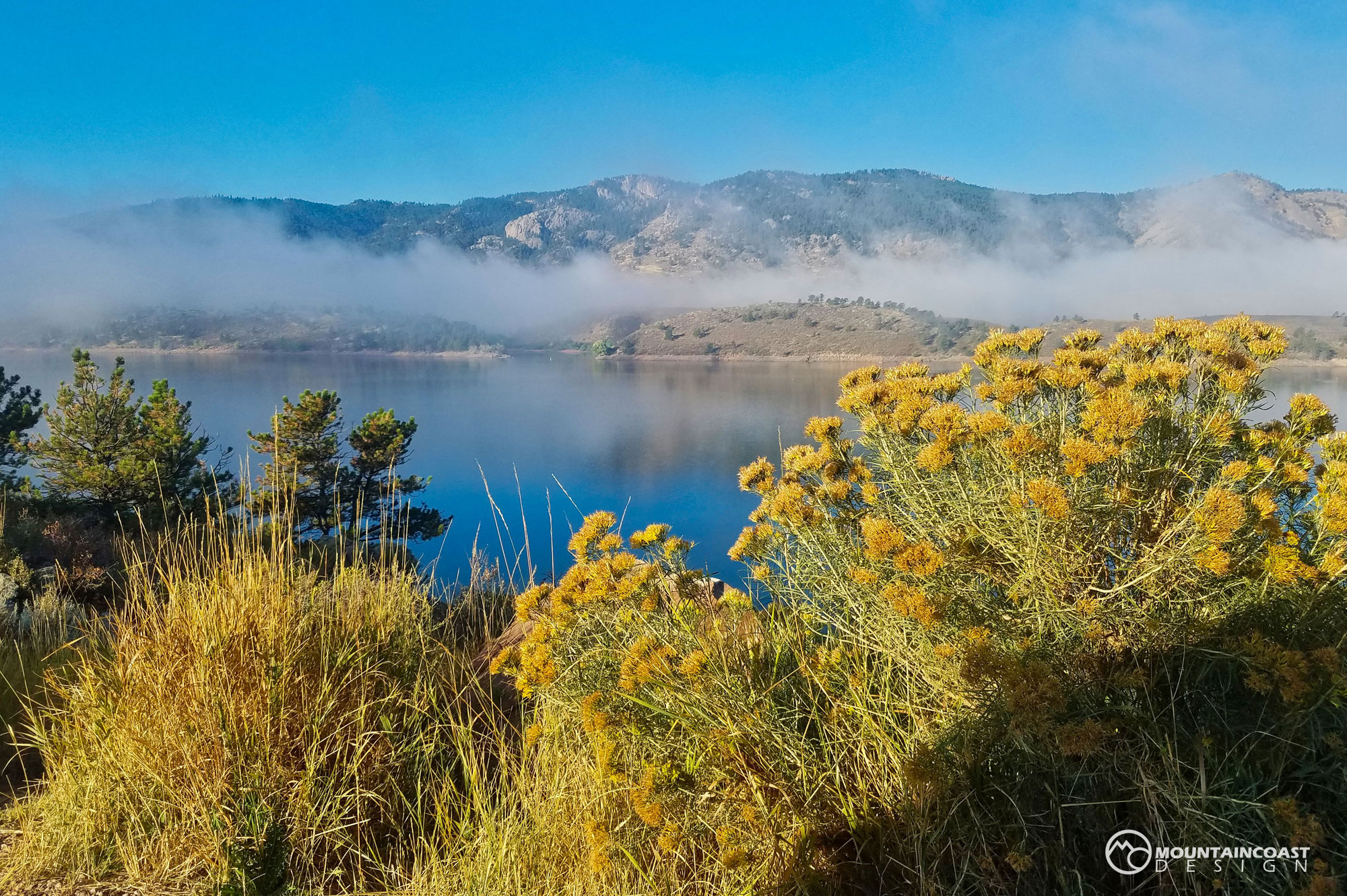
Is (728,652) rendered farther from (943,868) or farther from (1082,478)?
(1082,478)

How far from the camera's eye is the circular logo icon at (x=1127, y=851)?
4.77ft

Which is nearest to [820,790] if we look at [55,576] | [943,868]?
[943,868]

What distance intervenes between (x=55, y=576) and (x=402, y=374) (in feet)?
294

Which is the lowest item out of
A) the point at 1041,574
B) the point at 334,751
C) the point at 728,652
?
the point at 334,751

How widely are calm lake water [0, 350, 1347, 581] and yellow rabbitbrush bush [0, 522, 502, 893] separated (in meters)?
2.81

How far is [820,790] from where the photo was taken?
1.75 metres

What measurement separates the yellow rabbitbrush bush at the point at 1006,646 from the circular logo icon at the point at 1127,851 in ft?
0.09

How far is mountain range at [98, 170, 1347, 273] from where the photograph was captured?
502 ft

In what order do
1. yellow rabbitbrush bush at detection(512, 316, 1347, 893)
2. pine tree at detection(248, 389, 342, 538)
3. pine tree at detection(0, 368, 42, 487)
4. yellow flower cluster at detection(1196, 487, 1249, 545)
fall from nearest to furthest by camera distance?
yellow flower cluster at detection(1196, 487, 1249, 545)
yellow rabbitbrush bush at detection(512, 316, 1347, 893)
pine tree at detection(0, 368, 42, 487)
pine tree at detection(248, 389, 342, 538)

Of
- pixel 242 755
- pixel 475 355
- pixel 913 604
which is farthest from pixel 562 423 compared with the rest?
pixel 475 355

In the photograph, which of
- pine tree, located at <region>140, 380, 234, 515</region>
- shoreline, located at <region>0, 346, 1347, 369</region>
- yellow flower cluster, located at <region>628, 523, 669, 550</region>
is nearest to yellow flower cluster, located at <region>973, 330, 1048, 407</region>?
yellow flower cluster, located at <region>628, 523, 669, 550</region>

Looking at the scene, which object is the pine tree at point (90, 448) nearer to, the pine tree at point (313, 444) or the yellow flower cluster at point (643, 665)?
the pine tree at point (313, 444)

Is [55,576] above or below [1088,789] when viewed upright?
below
